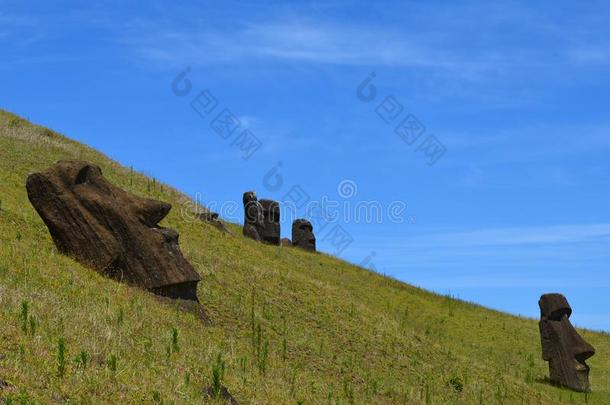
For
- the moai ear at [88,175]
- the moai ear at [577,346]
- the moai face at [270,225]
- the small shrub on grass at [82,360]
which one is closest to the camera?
the small shrub on grass at [82,360]

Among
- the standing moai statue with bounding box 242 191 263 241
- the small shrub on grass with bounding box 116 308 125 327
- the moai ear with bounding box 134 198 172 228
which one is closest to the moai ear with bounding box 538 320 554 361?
the moai ear with bounding box 134 198 172 228

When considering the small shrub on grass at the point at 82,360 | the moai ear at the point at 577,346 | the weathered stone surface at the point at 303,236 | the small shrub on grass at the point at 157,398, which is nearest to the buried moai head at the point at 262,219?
the weathered stone surface at the point at 303,236

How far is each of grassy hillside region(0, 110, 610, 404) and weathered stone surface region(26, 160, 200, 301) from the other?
83 centimetres

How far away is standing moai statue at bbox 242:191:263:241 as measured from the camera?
2243 inches

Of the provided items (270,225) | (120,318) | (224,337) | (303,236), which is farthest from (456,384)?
(303,236)

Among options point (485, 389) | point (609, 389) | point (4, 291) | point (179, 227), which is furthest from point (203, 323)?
point (609, 389)

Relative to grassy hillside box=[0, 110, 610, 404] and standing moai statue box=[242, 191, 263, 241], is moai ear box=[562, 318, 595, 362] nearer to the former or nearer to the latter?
grassy hillside box=[0, 110, 610, 404]

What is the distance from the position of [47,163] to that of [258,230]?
20765mm

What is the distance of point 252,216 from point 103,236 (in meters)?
35.3

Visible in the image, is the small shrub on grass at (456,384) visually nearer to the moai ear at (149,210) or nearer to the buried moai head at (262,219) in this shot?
the moai ear at (149,210)

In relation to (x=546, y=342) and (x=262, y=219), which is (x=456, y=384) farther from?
(x=262, y=219)

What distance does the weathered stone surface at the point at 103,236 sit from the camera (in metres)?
23.4

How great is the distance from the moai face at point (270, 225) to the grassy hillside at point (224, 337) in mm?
8341

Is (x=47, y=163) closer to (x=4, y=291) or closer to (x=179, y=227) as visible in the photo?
(x=179, y=227)
